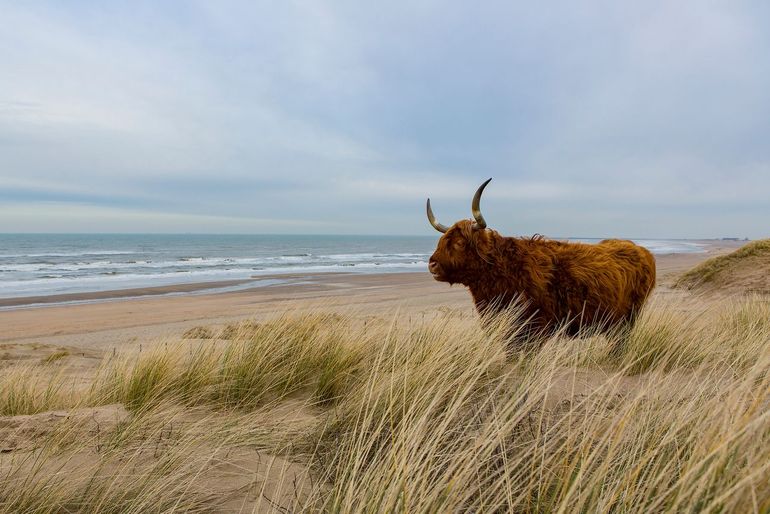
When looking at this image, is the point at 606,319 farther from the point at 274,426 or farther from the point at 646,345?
the point at 274,426

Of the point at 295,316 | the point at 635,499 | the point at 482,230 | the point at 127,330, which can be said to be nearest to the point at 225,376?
the point at 295,316

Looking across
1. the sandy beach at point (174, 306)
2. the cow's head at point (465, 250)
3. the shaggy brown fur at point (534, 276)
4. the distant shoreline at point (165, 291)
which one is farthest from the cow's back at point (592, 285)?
the distant shoreline at point (165, 291)

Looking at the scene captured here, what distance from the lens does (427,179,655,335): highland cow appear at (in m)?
4.09

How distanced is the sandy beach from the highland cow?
2.08m

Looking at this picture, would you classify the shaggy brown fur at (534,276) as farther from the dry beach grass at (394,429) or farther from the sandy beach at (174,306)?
the sandy beach at (174,306)

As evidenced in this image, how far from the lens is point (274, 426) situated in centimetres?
260

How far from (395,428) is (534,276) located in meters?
2.34

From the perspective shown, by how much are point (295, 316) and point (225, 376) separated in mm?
1582

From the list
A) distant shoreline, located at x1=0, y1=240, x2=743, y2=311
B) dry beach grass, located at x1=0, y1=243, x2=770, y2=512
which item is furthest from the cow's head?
distant shoreline, located at x1=0, y1=240, x2=743, y2=311

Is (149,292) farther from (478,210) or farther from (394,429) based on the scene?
(394,429)

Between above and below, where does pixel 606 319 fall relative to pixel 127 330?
above

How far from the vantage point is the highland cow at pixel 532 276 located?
4.09 meters

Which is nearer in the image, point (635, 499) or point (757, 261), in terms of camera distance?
point (635, 499)

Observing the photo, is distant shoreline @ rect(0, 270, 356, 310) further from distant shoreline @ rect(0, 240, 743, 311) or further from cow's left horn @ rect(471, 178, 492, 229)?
cow's left horn @ rect(471, 178, 492, 229)
